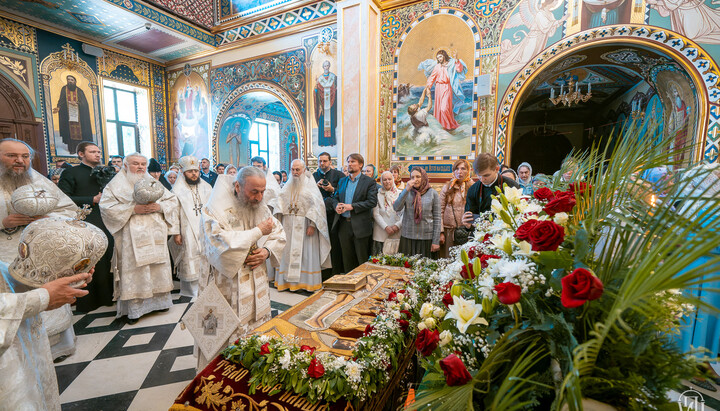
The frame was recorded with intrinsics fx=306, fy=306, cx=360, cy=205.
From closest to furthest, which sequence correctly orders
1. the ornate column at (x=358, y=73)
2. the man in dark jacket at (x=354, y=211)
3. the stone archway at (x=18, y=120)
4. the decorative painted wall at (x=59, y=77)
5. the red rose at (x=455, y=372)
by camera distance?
the red rose at (x=455, y=372), the man in dark jacket at (x=354, y=211), the ornate column at (x=358, y=73), the stone archway at (x=18, y=120), the decorative painted wall at (x=59, y=77)

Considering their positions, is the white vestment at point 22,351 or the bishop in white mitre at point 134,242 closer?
the white vestment at point 22,351

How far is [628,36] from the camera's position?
567cm

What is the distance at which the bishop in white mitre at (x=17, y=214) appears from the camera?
8.61 ft

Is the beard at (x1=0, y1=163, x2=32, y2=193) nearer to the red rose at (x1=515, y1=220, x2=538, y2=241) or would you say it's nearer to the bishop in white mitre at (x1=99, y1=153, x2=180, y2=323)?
the bishop in white mitre at (x1=99, y1=153, x2=180, y2=323)

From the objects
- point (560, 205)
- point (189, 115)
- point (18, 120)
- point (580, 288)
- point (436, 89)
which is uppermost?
point (189, 115)

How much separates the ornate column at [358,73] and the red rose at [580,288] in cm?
691

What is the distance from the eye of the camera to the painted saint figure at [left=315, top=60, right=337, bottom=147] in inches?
329

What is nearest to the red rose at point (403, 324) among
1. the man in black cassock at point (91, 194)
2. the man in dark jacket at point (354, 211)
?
the man in dark jacket at point (354, 211)

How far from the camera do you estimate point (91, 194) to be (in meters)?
4.07

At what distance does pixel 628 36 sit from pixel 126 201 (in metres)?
8.60

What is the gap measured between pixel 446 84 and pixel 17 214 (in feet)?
23.9

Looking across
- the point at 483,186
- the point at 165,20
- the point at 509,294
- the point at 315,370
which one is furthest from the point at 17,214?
the point at 165,20

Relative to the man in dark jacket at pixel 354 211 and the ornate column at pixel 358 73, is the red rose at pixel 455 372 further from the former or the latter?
the ornate column at pixel 358 73

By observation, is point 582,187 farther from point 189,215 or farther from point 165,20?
point 165,20
